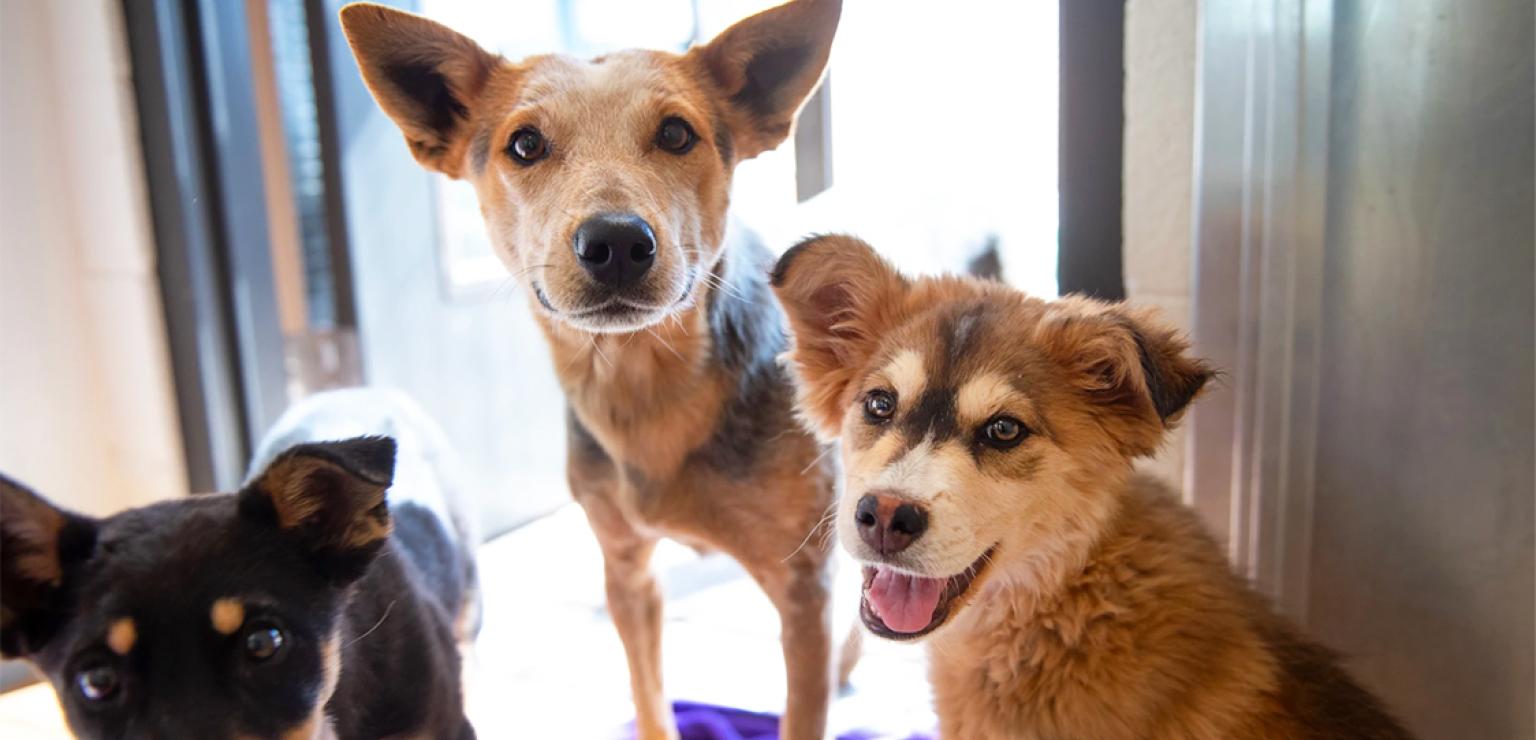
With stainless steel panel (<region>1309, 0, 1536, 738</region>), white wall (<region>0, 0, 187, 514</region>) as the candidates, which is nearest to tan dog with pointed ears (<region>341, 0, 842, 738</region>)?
stainless steel panel (<region>1309, 0, 1536, 738</region>)

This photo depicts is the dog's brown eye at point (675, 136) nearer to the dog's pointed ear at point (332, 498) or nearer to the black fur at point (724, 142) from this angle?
the black fur at point (724, 142)

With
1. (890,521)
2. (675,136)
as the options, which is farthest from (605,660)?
(890,521)

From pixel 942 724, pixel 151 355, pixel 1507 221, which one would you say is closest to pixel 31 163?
pixel 151 355

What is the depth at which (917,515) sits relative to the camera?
1.24 meters

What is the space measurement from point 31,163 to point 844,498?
7.65 ft

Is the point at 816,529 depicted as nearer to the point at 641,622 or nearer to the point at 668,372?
the point at 668,372

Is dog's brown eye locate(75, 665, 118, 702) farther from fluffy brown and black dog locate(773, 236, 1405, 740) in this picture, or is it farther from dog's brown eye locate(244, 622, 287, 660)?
fluffy brown and black dog locate(773, 236, 1405, 740)

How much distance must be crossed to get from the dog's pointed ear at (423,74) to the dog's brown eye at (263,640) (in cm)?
84

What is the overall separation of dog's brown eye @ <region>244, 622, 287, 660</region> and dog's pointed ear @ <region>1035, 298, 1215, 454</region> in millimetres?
995

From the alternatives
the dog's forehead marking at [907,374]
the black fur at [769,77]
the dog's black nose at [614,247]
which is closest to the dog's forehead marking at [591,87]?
the black fur at [769,77]

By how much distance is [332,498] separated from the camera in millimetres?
1339

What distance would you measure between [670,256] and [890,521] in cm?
54

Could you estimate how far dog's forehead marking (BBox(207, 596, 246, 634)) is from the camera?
4.02 feet

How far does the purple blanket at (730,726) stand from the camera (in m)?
2.11
